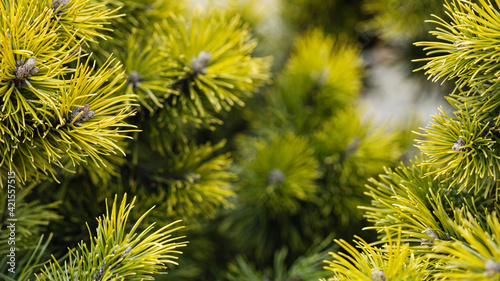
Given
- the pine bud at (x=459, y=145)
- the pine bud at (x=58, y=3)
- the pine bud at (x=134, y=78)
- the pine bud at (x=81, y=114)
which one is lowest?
the pine bud at (x=459, y=145)

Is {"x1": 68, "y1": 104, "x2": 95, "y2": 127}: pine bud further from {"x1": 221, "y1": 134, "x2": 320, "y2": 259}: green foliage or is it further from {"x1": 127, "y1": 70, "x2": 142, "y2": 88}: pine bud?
{"x1": 221, "y1": 134, "x2": 320, "y2": 259}: green foliage

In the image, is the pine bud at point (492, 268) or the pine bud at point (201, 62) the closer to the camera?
the pine bud at point (492, 268)

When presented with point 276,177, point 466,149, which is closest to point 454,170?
point 466,149

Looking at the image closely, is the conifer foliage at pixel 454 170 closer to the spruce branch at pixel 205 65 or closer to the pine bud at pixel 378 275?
the pine bud at pixel 378 275

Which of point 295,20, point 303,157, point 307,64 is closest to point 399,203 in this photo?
point 303,157

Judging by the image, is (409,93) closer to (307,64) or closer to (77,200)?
(307,64)

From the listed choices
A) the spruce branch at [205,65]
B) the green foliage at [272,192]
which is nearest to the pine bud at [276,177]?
the green foliage at [272,192]

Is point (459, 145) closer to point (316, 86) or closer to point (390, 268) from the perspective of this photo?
point (390, 268)

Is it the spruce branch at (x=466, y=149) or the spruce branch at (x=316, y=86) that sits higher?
the spruce branch at (x=316, y=86)

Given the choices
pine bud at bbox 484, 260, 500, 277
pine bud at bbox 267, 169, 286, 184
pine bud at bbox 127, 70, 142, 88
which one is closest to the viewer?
pine bud at bbox 484, 260, 500, 277

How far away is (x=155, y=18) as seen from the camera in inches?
16.6

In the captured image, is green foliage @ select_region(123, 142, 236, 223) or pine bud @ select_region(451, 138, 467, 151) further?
green foliage @ select_region(123, 142, 236, 223)

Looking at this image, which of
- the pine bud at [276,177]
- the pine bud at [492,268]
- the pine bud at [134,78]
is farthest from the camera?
the pine bud at [276,177]

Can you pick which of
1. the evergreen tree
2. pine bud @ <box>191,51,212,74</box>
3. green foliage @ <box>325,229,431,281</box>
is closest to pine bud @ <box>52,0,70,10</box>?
the evergreen tree
